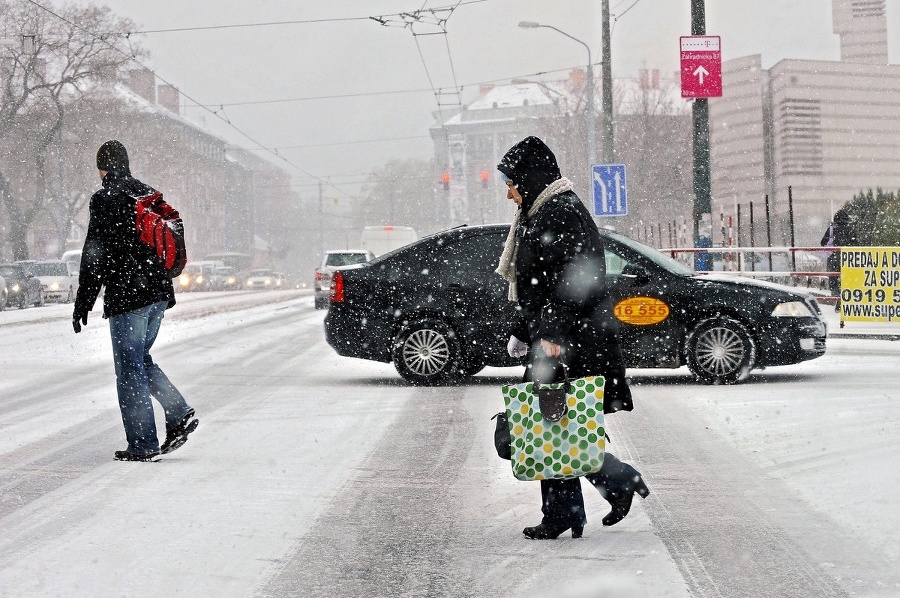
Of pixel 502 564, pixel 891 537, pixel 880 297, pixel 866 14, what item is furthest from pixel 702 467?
pixel 866 14

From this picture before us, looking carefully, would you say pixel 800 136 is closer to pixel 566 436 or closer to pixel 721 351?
pixel 721 351

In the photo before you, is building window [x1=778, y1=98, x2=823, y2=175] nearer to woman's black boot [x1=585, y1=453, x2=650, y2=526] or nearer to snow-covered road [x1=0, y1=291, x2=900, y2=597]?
snow-covered road [x1=0, y1=291, x2=900, y2=597]

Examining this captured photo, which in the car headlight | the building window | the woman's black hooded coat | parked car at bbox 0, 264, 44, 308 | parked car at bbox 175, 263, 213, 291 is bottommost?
parked car at bbox 175, 263, 213, 291

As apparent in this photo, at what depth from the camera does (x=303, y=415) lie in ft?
30.7

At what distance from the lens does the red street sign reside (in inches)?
726

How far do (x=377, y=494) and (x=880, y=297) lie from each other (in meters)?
Answer: 12.8

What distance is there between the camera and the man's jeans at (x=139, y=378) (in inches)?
282

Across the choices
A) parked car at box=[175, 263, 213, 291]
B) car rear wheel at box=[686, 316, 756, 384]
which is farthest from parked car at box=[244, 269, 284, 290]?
car rear wheel at box=[686, 316, 756, 384]

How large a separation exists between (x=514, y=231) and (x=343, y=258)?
32.0 meters

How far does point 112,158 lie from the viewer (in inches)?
284

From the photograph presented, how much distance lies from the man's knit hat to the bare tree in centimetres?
4434

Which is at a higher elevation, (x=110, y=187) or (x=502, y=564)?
(x=110, y=187)

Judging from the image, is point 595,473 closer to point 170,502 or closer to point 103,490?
point 170,502

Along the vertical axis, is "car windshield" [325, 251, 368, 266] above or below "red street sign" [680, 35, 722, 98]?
below
